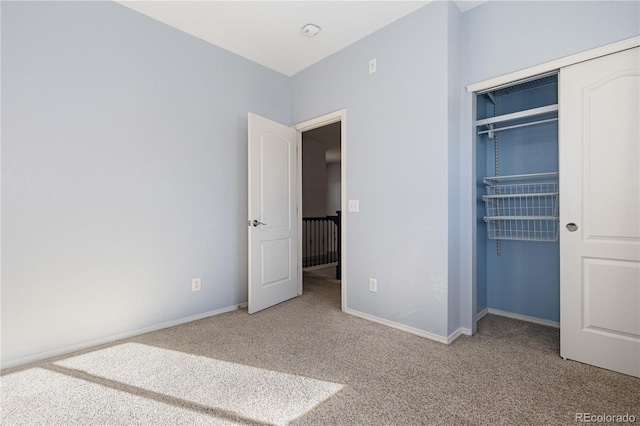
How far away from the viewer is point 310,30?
287 centimetres

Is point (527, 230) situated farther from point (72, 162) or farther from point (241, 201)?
point (72, 162)

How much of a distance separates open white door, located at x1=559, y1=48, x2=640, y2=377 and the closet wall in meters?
0.62

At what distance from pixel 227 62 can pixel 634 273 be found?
12.4 ft

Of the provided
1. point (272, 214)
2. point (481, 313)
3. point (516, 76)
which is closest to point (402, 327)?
point (481, 313)

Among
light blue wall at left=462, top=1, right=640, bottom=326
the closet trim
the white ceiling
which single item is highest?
the white ceiling

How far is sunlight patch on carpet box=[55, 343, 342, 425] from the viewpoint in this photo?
164 cm

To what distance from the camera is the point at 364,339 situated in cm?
251

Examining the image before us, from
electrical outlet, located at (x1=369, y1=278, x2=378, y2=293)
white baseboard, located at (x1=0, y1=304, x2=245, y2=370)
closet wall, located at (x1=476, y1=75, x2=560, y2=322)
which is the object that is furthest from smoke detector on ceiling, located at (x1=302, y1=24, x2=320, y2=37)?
white baseboard, located at (x1=0, y1=304, x2=245, y2=370)

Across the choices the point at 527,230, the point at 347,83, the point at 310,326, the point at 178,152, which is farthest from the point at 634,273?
the point at 178,152

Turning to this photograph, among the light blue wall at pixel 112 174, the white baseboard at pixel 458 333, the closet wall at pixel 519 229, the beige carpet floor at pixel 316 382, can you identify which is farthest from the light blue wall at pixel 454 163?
the light blue wall at pixel 112 174

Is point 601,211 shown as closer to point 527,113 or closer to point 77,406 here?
point 527,113

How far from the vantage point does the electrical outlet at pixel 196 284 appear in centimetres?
298

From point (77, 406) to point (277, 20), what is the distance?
3103 millimetres

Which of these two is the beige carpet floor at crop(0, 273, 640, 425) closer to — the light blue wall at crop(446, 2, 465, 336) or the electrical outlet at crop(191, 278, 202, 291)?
the light blue wall at crop(446, 2, 465, 336)
